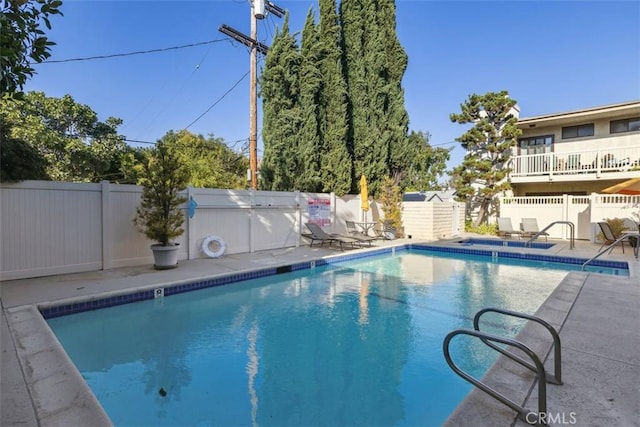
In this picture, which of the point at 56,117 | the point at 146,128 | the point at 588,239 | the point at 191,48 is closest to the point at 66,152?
the point at 56,117

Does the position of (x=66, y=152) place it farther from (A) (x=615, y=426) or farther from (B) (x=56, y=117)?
(A) (x=615, y=426)

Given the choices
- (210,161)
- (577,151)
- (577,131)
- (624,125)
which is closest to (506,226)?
(577,151)

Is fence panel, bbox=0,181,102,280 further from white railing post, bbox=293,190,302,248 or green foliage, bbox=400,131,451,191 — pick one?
green foliage, bbox=400,131,451,191

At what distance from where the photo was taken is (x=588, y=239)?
43.1 feet

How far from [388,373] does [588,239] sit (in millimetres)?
13723

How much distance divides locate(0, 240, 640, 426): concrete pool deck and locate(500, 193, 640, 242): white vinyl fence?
8.47 metres

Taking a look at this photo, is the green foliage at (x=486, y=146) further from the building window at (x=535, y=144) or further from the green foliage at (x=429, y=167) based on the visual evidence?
the green foliage at (x=429, y=167)

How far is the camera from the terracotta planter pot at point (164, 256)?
23.2 feet

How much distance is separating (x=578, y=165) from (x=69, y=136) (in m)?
21.3

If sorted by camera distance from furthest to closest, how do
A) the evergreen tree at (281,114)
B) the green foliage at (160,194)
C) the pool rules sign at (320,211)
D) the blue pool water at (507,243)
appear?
the evergreen tree at (281,114), the pool rules sign at (320,211), the blue pool water at (507,243), the green foliage at (160,194)

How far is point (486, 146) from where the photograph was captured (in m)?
15.3

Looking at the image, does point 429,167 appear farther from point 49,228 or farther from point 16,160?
point 16,160

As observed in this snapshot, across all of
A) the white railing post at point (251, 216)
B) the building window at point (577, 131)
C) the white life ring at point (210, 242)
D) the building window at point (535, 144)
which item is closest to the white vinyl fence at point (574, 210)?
the building window at point (535, 144)

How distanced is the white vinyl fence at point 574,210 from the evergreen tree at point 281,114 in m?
9.82
